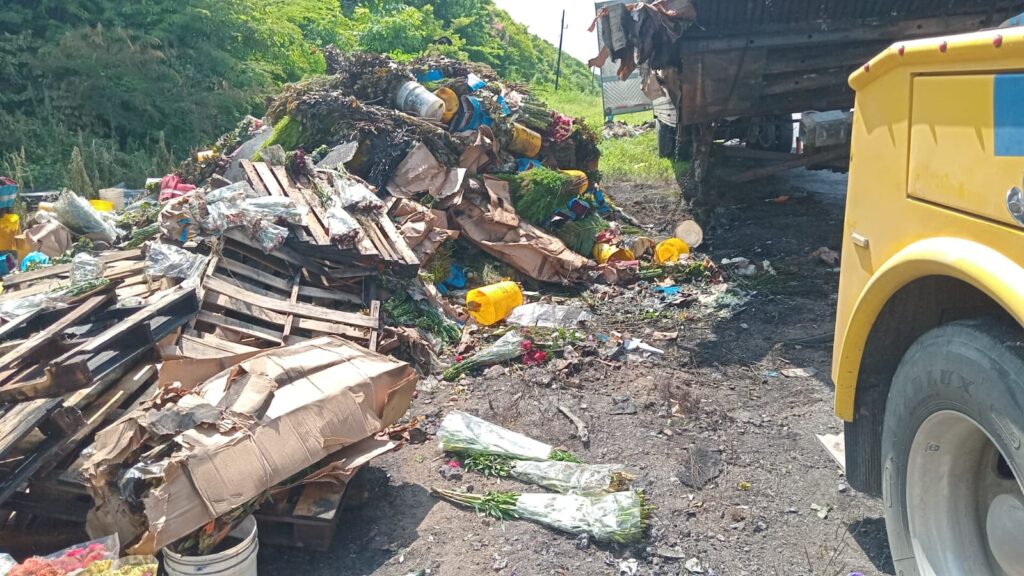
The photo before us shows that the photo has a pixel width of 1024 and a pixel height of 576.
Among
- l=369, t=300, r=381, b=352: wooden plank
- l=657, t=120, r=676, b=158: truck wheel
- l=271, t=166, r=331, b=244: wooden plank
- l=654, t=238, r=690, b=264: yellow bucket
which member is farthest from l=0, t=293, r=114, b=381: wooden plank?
l=657, t=120, r=676, b=158: truck wheel

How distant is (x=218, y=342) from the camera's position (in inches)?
182

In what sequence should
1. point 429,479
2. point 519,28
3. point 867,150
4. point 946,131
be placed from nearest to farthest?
point 946,131
point 867,150
point 429,479
point 519,28

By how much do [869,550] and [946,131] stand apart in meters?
2.01

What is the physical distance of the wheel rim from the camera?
1.88 metres

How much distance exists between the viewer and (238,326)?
500cm

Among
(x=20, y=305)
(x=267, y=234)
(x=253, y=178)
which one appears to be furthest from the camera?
(x=253, y=178)

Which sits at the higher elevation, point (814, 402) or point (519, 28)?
point (519, 28)

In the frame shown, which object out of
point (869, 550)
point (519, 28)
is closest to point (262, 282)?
point (869, 550)

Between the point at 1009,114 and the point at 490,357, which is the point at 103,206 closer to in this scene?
the point at 490,357

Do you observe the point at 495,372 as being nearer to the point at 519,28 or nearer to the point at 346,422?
the point at 346,422

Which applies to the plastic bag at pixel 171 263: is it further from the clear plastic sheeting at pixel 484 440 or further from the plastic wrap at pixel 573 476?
the plastic wrap at pixel 573 476

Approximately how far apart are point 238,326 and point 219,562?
2.41 m

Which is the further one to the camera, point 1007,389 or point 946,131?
point 946,131

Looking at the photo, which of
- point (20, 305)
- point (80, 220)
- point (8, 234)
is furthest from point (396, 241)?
point (8, 234)
